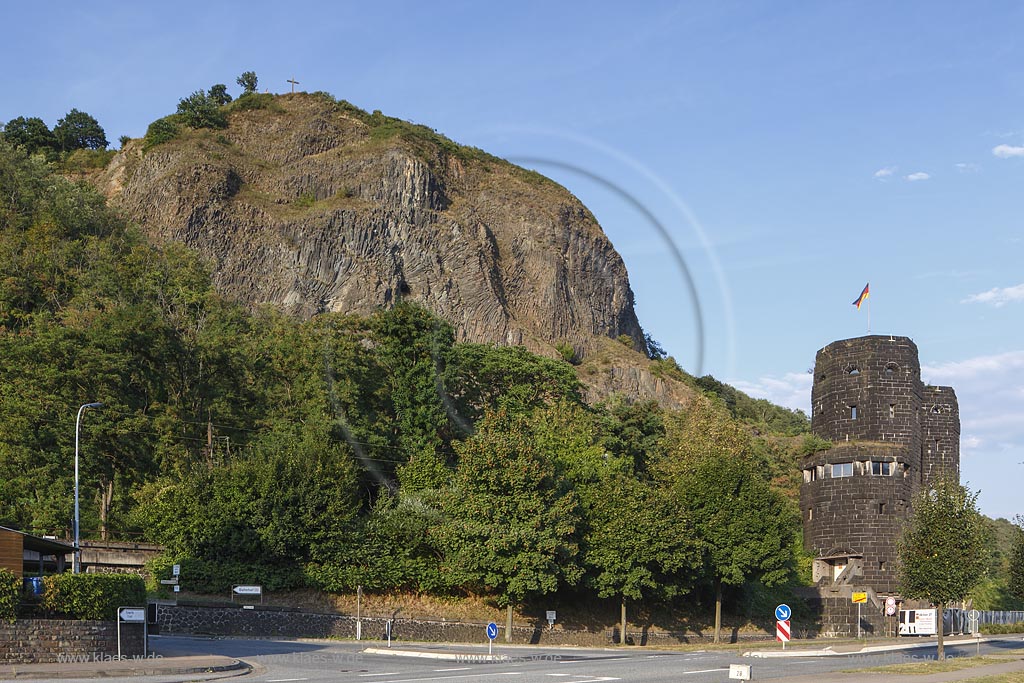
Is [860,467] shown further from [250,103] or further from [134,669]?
[250,103]

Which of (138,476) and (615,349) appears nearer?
(138,476)

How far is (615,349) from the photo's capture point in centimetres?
15312

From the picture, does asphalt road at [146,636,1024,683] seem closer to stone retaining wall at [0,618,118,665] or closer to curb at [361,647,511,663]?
curb at [361,647,511,663]

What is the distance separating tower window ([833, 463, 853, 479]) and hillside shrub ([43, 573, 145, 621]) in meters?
62.9

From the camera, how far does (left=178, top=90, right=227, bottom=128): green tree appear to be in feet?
514

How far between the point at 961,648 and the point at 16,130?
518 feet

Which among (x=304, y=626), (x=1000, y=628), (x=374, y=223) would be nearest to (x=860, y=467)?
(x=1000, y=628)

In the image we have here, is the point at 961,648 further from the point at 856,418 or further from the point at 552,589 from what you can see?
the point at 856,418

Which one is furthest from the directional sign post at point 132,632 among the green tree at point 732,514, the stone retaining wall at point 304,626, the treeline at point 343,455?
the green tree at point 732,514

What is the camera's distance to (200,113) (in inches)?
6255

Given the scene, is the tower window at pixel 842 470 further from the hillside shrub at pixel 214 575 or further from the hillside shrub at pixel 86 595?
the hillside shrub at pixel 86 595

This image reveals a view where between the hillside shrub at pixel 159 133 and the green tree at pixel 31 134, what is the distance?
28.0m

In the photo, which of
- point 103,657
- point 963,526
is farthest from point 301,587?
point 963,526

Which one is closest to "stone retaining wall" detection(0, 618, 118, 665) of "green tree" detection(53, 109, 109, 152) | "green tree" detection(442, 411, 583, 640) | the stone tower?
"green tree" detection(442, 411, 583, 640)
